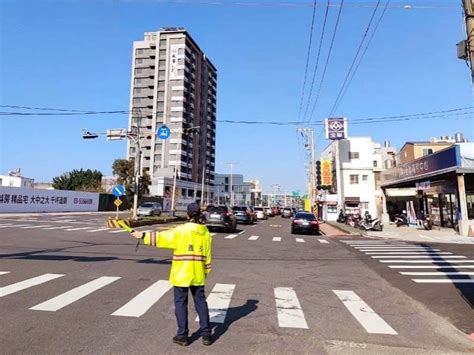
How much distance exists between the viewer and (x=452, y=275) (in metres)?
10.8

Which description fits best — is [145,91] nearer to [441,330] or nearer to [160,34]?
[160,34]

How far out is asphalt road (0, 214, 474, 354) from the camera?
5082 millimetres

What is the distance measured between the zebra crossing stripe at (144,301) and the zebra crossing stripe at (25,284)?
2195 millimetres

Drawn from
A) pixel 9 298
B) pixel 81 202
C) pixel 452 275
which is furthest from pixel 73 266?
pixel 81 202

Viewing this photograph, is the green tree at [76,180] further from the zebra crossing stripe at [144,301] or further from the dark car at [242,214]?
the zebra crossing stripe at [144,301]

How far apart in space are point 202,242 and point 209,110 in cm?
12912

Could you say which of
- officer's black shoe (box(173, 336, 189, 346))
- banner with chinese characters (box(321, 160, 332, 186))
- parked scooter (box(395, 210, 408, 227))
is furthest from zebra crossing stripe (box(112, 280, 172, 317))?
banner with chinese characters (box(321, 160, 332, 186))

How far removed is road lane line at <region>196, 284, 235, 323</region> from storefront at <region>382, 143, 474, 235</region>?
64.8ft

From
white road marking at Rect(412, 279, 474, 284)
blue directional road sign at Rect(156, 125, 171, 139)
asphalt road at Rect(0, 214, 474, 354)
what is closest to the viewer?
asphalt road at Rect(0, 214, 474, 354)

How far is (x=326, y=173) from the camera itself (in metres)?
61.2

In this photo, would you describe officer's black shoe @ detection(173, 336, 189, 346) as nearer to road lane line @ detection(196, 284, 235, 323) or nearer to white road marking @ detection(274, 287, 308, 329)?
road lane line @ detection(196, 284, 235, 323)

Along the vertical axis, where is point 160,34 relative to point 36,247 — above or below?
above

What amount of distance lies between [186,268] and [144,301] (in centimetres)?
248

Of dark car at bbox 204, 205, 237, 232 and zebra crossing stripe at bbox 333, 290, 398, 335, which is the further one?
dark car at bbox 204, 205, 237, 232
